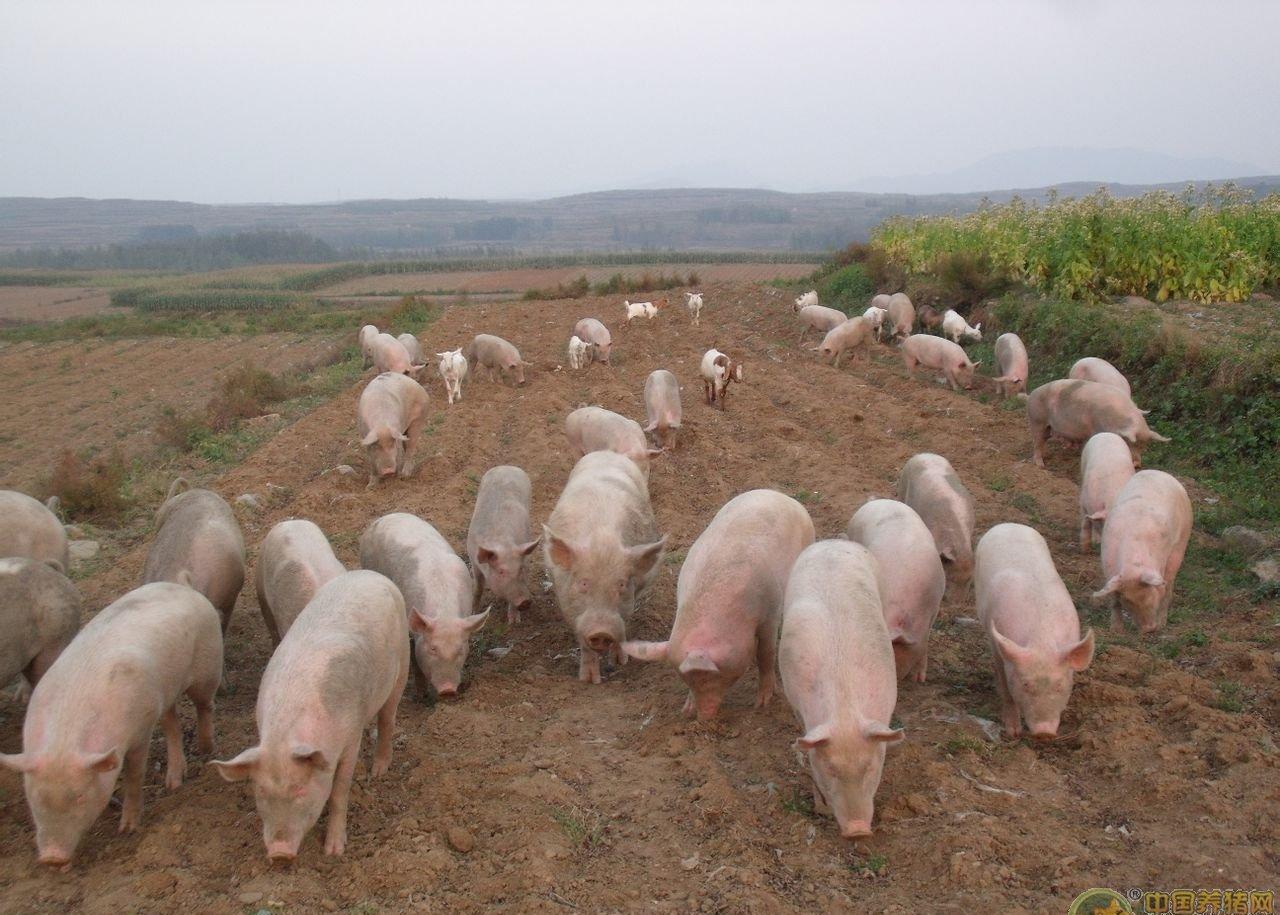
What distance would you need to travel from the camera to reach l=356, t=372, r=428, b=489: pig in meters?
11.9

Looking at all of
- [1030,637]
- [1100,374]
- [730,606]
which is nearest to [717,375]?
[1100,374]

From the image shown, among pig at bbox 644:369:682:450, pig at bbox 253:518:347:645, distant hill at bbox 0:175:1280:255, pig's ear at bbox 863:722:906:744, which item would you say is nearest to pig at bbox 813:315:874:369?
pig at bbox 644:369:682:450

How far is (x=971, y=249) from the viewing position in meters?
23.6

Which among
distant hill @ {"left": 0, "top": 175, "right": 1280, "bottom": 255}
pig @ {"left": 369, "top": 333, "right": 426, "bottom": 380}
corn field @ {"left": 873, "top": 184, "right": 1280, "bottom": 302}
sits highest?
corn field @ {"left": 873, "top": 184, "right": 1280, "bottom": 302}

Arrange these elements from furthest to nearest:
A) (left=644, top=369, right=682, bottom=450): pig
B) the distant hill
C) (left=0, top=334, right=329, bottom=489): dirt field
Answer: the distant hill → (left=0, top=334, right=329, bottom=489): dirt field → (left=644, top=369, right=682, bottom=450): pig

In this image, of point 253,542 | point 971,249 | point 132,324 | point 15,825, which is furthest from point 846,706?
point 132,324

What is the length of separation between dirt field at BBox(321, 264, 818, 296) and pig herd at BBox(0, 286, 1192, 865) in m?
37.6

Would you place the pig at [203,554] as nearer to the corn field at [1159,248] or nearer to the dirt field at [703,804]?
the dirt field at [703,804]

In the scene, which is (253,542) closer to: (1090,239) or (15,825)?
(15,825)

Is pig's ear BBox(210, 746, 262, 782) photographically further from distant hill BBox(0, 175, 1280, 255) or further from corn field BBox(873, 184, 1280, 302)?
distant hill BBox(0, 175, 1280, 255)

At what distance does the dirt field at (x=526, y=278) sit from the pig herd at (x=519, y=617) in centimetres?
3757

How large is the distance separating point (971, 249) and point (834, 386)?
8.67m

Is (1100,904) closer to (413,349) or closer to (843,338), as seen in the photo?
(843,338)

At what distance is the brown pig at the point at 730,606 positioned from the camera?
6.02 m
